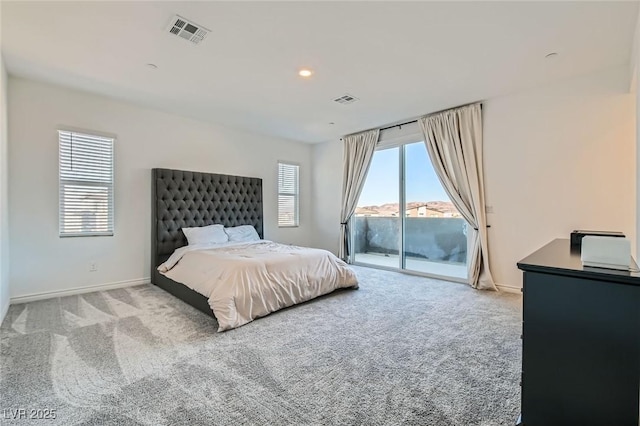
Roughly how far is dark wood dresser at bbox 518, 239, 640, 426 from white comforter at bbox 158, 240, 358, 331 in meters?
2.35

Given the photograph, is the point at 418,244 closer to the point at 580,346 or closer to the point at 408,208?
the point at 408,208

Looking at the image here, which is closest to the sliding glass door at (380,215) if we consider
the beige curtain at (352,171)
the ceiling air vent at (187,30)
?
the beige curtain at (352,171)

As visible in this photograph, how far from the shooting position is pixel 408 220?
17.0 ft

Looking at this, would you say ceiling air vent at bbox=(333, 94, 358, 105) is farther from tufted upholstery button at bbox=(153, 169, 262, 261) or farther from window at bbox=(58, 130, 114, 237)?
window at bbox=(58, 130, 114, 237)

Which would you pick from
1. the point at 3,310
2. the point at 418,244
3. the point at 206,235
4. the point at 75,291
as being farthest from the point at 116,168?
the point at 418,244

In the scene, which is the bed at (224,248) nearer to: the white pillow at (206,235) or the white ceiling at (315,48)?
the white pillow at (206,235)

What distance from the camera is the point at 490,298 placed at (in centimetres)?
374

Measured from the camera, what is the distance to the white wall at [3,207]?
2.97 metres

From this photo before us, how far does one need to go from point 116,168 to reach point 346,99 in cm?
343

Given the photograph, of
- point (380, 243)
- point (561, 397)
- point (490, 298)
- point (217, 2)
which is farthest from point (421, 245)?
point (217, 2)

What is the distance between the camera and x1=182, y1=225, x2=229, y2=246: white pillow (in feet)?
14.7

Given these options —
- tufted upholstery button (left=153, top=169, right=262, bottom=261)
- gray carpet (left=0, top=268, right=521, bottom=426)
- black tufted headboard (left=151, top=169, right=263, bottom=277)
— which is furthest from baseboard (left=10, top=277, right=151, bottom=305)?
tufted upholstery button (left=153, top=169, right=262, bottom=261)

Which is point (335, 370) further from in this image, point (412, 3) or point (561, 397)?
point (412, 3)

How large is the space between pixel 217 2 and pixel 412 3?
4.78ft
